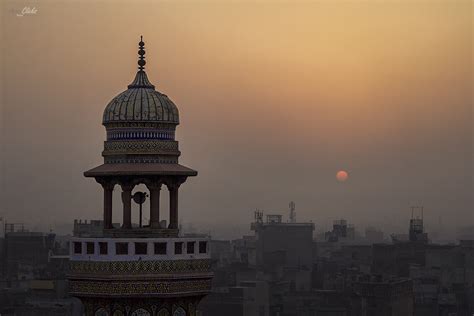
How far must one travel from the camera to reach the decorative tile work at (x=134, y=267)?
30.2ft

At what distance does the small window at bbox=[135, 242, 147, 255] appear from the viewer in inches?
361

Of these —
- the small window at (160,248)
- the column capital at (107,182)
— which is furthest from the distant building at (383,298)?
the small window at (160,248)

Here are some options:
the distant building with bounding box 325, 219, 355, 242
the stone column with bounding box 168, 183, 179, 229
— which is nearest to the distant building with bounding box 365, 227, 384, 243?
the distant building with bounding box 325, 219, 355, 242

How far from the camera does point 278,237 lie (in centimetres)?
7250

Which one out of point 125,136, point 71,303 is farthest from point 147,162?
point 71,303

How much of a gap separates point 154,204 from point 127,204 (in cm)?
18

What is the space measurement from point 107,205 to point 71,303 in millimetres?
32922

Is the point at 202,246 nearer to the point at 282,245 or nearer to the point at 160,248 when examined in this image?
the point at 160,248

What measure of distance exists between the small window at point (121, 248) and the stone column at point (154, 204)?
35 cm

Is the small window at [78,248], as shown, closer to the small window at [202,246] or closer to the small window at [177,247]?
the small window at [177,247]

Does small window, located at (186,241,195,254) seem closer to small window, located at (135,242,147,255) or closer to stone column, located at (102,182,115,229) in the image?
small window, located at (135,242,147,255)

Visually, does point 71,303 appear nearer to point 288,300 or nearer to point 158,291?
point 288,300

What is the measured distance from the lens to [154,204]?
375 inches

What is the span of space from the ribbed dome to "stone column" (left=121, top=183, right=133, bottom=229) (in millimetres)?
447
